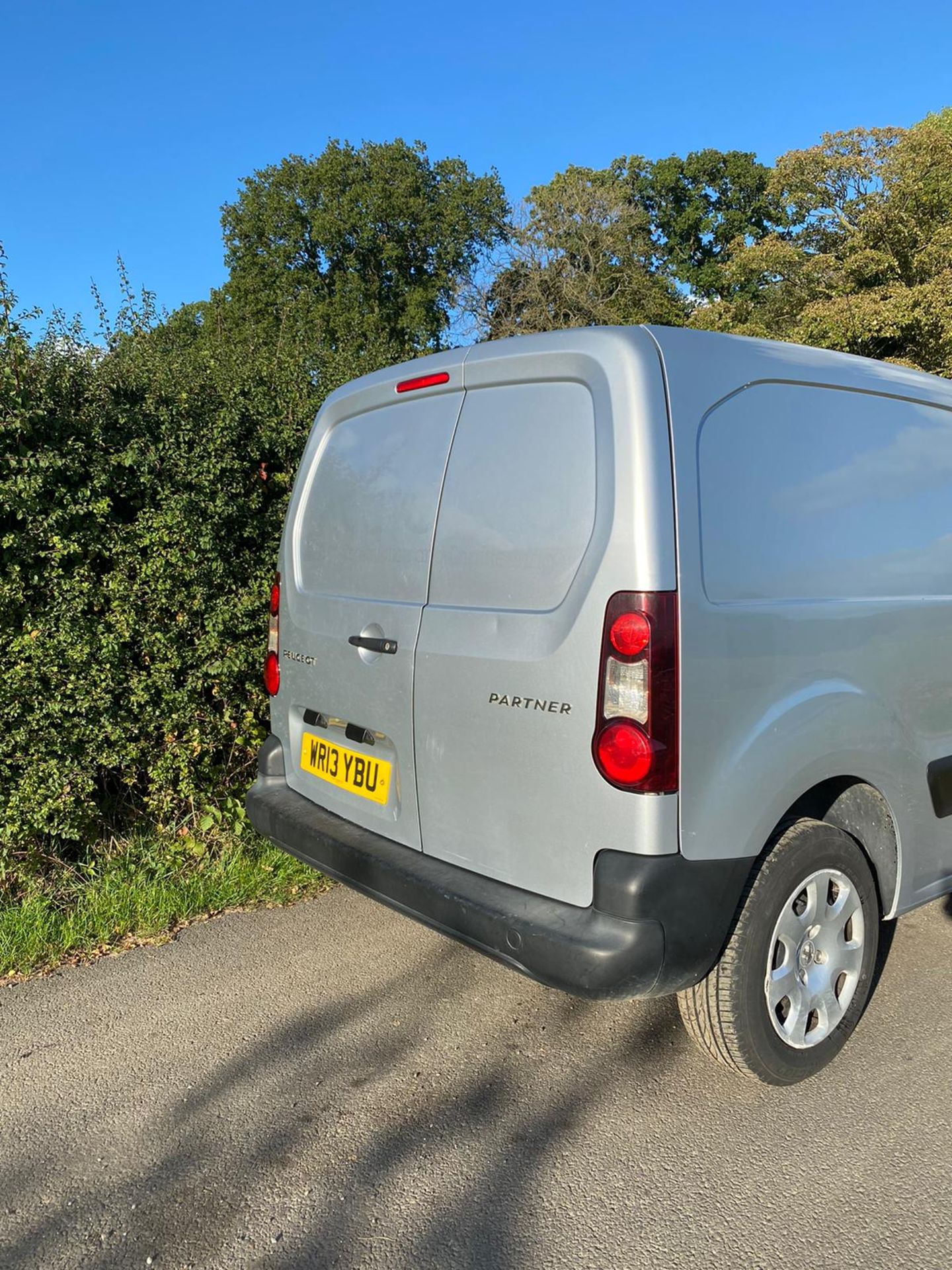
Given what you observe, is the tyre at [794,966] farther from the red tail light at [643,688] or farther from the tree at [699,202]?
the tree at [699,202]

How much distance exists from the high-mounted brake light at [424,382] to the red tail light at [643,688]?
0.99 metres

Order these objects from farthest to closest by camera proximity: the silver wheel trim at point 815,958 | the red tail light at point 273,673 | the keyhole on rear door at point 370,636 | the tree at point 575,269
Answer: the tree at point 575,269, the red tail light at point 273,673, the keyhole on rear door at point 370,636, the silver wheel trim at point 815,958

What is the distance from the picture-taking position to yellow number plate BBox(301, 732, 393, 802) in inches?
111

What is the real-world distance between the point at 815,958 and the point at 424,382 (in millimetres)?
2065

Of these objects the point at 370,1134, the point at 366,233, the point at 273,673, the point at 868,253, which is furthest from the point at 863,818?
the point at 366,233

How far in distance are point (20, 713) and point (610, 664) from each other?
2520mm

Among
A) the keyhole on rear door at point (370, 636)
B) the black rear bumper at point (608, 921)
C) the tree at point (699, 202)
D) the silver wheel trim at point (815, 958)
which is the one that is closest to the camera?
the black rear bumper at point (608, 921)

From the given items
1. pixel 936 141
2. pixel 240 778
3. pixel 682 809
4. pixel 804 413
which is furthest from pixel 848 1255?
pixel 936 141

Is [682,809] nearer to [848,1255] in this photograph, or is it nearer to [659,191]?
[848,1255]

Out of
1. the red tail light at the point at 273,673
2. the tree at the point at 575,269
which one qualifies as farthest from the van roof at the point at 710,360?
the tree at the point at 575,269

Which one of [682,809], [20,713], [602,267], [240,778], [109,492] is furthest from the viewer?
[602,267]

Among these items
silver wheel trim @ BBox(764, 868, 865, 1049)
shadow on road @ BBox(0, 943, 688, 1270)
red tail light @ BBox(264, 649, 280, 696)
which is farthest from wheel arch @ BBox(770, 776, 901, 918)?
red tail light @ BBox(264, 649, 280, 696)

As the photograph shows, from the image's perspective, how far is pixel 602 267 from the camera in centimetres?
3272

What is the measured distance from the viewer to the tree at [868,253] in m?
19.7
